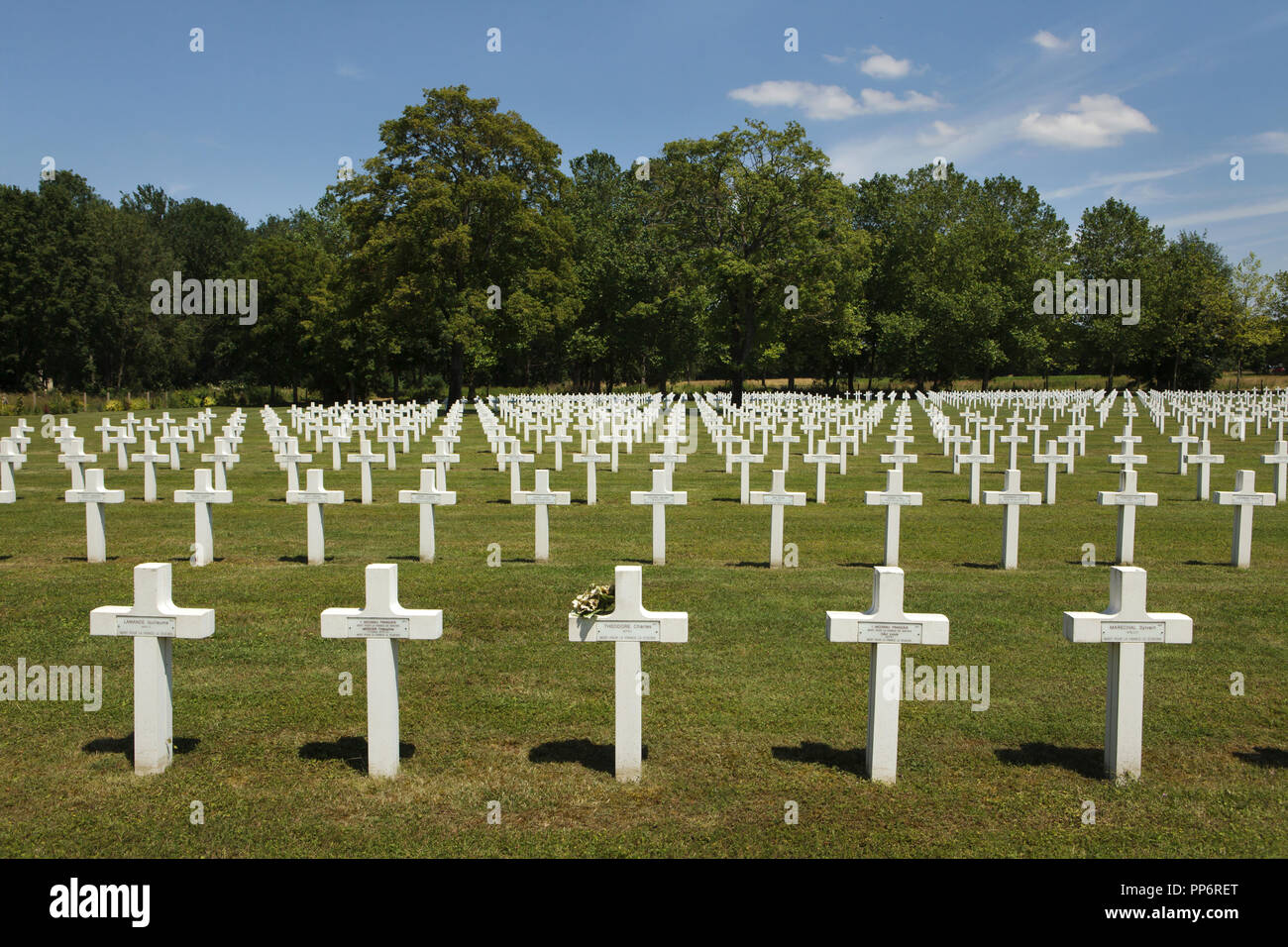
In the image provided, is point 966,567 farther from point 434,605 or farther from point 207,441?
point 207,441

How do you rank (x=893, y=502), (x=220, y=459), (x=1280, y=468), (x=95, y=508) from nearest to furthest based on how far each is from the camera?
1. (x=893, y=502)
2. (x=95, y=508)
3. (x=220, y=459)
4. (x=1280, y=468)

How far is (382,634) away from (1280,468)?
47.1 ft

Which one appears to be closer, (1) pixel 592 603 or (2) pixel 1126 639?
(2) pixel 1126 639

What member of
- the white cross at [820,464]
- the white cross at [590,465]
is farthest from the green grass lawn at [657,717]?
the white cross at [820,464]

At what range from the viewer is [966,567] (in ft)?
33.3

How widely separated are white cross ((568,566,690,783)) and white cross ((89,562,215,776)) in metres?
1.93

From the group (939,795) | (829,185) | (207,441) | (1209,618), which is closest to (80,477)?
(939,795)

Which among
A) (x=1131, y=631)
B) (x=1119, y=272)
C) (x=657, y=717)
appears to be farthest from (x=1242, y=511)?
(x=1119, y=272)

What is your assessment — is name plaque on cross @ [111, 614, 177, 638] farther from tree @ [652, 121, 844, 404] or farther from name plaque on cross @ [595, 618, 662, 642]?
tree @ [652, 121, 844, 404]

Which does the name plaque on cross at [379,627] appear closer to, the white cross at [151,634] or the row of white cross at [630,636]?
the row of white cross at [630,636]

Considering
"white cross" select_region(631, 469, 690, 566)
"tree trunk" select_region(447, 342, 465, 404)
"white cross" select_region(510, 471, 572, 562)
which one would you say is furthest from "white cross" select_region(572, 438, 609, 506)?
"tree trunk" select_region(447, 342, 465, 404)

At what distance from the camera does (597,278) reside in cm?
5775

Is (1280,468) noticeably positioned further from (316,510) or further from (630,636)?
(316,510)

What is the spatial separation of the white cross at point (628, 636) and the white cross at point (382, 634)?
0.78m
